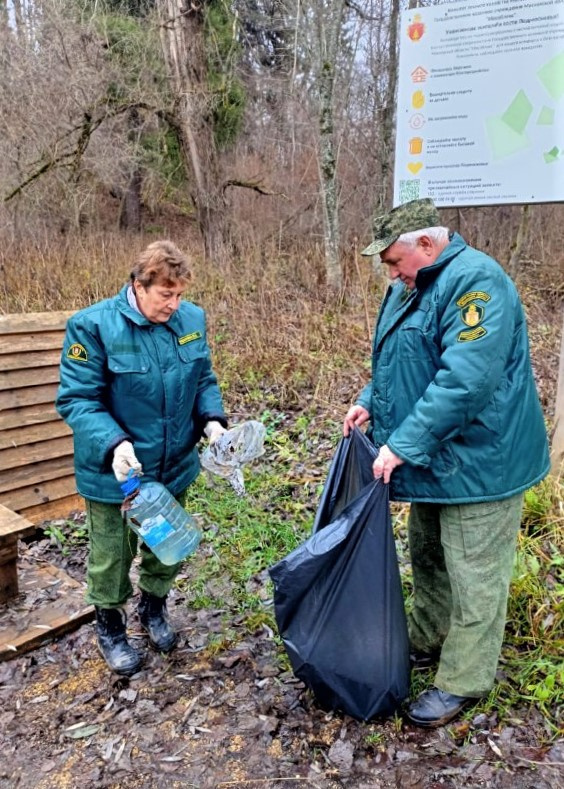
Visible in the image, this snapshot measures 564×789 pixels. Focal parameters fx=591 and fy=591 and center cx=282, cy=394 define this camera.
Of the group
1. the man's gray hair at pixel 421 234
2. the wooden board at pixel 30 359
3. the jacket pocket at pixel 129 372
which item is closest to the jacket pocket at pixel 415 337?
the man's gray hair at pixel 421 234

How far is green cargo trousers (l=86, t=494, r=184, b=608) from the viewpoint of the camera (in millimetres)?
2510

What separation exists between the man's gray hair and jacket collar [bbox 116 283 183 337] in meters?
0.95

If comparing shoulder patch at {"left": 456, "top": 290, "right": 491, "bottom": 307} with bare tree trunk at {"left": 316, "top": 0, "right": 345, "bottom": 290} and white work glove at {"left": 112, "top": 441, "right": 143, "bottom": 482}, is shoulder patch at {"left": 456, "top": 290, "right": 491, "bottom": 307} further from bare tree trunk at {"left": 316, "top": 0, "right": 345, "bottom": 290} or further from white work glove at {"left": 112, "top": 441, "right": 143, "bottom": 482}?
bare tree trunk at {"left": 316, "top": 0, "right": 345, "bottom": 290}

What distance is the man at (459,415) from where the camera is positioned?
1.90 metres

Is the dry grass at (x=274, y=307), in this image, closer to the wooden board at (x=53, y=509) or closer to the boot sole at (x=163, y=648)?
the wooden board at (x=53, y=509)

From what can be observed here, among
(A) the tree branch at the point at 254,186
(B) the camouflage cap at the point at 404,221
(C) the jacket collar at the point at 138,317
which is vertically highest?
(A) the tree branch at the point at 254,186

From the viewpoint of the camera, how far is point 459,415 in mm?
1889

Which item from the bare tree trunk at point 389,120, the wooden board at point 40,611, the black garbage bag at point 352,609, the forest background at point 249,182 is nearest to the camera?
the black garbage bag at point 352,609

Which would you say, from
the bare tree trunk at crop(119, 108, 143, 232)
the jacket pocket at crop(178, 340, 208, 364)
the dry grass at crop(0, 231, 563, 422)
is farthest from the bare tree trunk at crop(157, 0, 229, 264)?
the jacket pocket at crop(178, 340, 208, 364)

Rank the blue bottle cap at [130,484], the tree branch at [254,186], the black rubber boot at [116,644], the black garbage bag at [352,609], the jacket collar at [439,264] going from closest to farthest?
the jacket collar at [439,264] → the black garbage bag at [352,609] → the blue bottle cap at [130,484] → the black rubber boot at [116,644] → the tree branch at [254,186]

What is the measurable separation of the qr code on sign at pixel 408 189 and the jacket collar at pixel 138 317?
6.24ft

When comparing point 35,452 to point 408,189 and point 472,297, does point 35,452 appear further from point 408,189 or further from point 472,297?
point 472,297

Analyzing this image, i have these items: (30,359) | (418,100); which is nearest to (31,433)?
(30,359)

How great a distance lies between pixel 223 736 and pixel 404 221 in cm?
210
